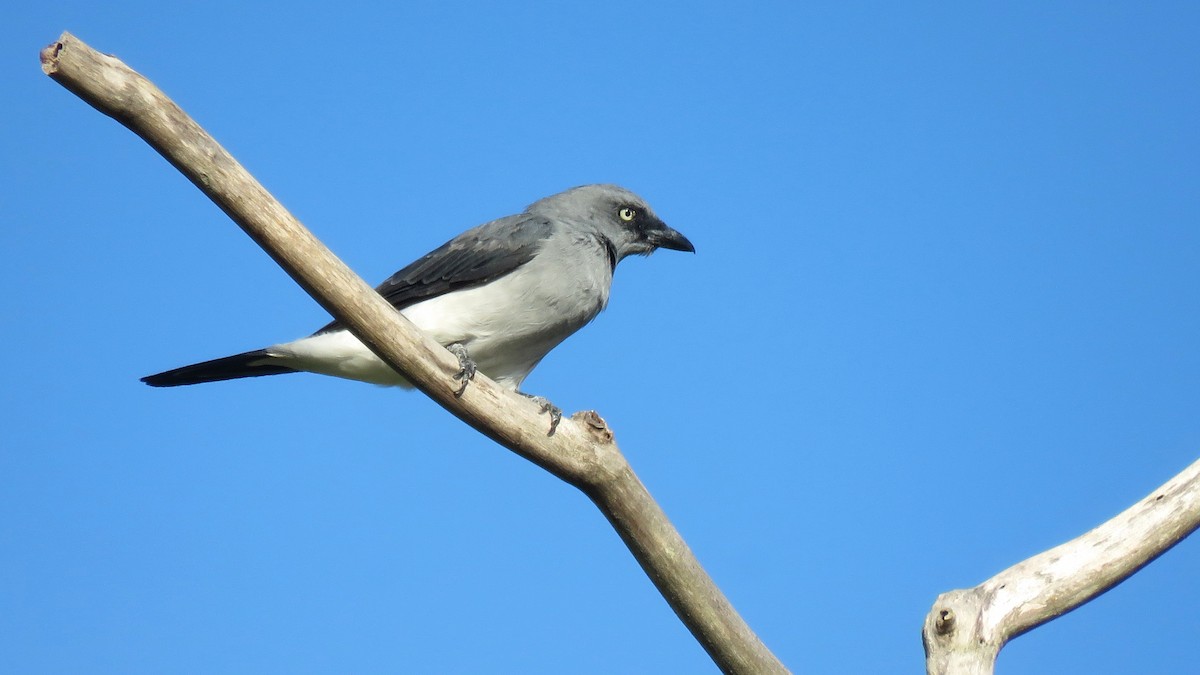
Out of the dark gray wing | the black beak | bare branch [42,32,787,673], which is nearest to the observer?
bare branch [42,32,787,673]

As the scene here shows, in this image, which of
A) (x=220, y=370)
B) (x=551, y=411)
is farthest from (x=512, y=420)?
(x=220, y=370)

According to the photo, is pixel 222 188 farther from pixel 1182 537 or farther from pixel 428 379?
pixel 1182 537

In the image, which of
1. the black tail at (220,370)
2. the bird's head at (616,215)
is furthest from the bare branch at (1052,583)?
the black tail at (220,370)

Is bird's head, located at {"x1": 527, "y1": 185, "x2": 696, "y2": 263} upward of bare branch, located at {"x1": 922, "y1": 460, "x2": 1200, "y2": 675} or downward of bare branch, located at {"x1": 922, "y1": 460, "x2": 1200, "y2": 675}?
upward

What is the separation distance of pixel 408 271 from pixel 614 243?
1.45 m

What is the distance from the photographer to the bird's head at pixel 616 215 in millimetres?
7574

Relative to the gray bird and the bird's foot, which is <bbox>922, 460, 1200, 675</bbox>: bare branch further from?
the gray bird

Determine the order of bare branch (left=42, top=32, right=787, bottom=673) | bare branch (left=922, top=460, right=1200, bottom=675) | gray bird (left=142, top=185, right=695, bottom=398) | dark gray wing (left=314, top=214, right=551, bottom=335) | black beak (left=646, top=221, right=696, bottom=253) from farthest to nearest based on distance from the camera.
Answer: black beak (left=646, top=221, right=696, bottom=253) < dark gray wing (left=314, top=214, right=551, bottom=335) < gray bird (left=142, top=185, right=695, bottom=398) < bare branch (left=922, top=460, right=1200, bottom=675) < bare branch (left=42, top=32, right=787, bottom=673)

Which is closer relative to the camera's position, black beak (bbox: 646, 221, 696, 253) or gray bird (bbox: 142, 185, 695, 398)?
gray bird (bbox: 142, 185, 695, 398)

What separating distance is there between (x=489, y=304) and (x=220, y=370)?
1727mm

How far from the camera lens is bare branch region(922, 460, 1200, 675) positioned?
4582 mm

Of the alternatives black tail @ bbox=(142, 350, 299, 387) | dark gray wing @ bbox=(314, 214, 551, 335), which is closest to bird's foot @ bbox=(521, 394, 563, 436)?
dark gray wing @ bbox=(314, 214, 551, 335)

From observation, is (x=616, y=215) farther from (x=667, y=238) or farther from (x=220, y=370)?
(x=220, y=370)

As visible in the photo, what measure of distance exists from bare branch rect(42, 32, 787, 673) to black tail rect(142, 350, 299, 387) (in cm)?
221
